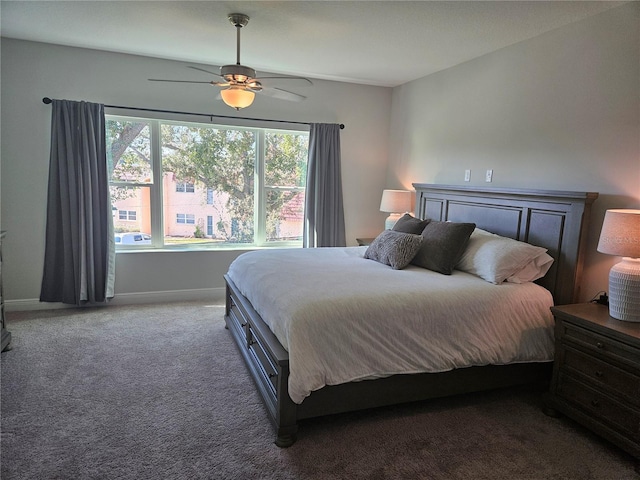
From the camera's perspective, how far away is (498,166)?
11.9 ft

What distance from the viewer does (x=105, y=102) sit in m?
4.15

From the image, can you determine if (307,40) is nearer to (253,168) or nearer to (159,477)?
(253,168)

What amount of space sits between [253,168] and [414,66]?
2.09m

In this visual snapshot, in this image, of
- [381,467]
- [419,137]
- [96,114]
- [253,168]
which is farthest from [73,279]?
[419,137]

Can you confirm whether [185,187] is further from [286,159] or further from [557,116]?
[557,116]

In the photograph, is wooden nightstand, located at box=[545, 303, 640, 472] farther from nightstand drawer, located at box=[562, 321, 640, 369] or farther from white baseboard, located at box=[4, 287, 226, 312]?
white baseboard, located at box=[4, 287, 226, 312]

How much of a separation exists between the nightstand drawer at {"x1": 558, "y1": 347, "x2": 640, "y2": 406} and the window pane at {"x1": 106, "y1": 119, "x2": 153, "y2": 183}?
13.5 feet

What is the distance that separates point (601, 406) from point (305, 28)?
3190 mm

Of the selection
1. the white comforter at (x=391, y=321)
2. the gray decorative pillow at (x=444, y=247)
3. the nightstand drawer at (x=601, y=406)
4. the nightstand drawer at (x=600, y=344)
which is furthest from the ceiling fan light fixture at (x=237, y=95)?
the nightstand drawer at (x=601, y=406)

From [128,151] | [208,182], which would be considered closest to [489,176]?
[208,182]

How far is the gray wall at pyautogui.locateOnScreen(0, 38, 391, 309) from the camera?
12.8 feet

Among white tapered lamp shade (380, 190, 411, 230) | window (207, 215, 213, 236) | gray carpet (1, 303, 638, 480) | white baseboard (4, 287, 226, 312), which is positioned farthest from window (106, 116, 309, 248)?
gray carpet (1, 303, 638, 480)

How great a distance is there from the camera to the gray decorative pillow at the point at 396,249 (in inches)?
125

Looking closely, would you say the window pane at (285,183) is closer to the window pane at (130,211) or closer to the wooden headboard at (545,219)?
the window pane at (130,211)
